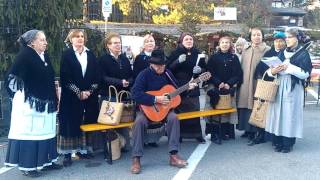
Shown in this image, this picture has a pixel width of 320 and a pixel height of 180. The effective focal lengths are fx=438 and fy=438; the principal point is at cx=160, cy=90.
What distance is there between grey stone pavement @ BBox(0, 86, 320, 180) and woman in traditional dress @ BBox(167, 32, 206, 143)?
58 centimetres

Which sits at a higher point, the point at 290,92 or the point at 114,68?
the point at 114,68

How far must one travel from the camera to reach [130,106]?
6.26 m

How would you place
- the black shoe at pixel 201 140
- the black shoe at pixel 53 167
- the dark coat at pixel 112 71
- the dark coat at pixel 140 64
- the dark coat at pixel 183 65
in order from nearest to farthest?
the black shoe at pixel 53 167 < the dark coat at pixel 112 71 < the dark coat at pixel 140 64 < the dark coat at pixel 183 65 < the black shoe at pixel 201 140

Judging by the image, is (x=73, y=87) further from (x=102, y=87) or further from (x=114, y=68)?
(x=114, y=68)

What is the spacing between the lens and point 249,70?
7270mm

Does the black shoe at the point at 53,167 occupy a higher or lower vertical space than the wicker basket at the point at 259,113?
lower

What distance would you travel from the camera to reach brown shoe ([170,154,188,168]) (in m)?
5.98

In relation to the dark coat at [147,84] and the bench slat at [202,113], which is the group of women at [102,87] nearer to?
the bench slat at [202,113]

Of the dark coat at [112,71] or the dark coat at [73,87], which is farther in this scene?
the dark coat at [112,71]

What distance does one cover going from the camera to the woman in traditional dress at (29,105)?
5.46 metres

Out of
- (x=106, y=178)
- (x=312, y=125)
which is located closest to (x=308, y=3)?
(x=312, y=125)

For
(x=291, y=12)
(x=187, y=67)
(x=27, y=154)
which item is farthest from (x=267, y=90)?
(x=291, y=12)

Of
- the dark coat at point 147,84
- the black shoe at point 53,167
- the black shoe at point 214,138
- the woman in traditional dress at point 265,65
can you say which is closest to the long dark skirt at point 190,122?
the black shoe at point 214,138

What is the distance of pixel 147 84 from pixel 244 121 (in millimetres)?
2205
